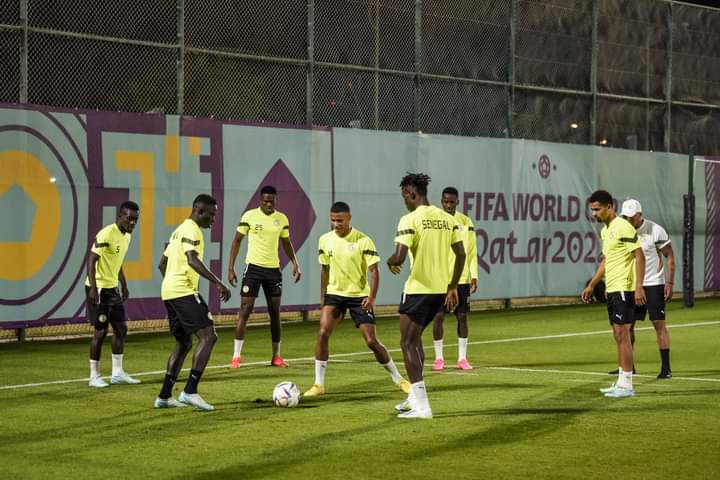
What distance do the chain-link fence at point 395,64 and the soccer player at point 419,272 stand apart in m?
10.6

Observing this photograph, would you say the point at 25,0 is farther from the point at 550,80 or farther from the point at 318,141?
the point at 550,80

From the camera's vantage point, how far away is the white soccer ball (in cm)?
1317

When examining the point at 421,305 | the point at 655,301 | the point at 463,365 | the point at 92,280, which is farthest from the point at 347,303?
the point at 655,301

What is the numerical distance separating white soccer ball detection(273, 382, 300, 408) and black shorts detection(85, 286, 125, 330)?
3011mm

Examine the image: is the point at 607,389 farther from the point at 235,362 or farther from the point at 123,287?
the point at 123,287

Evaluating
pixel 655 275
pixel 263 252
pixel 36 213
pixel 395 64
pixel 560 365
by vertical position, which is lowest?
pixel 560 365

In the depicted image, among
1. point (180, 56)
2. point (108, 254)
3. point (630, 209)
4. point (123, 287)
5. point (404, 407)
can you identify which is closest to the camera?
point (404, 407)

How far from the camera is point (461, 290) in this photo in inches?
709

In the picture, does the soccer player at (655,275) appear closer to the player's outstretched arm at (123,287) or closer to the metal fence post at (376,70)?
the player's outstretched arm at (123,287)

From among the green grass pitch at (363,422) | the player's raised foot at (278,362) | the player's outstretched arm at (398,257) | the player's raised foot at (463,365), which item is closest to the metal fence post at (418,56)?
the green grass pitch at (363,422)

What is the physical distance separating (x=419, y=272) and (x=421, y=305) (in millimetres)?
316

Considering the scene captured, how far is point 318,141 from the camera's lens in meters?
25.6

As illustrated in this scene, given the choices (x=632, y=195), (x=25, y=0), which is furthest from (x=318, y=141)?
(x=632, y=195)

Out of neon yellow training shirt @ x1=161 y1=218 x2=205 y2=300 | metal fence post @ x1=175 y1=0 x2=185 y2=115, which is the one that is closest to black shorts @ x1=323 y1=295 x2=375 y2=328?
neon yellow training shirt @ x1=161 y1=218 x2=205 y2=300
